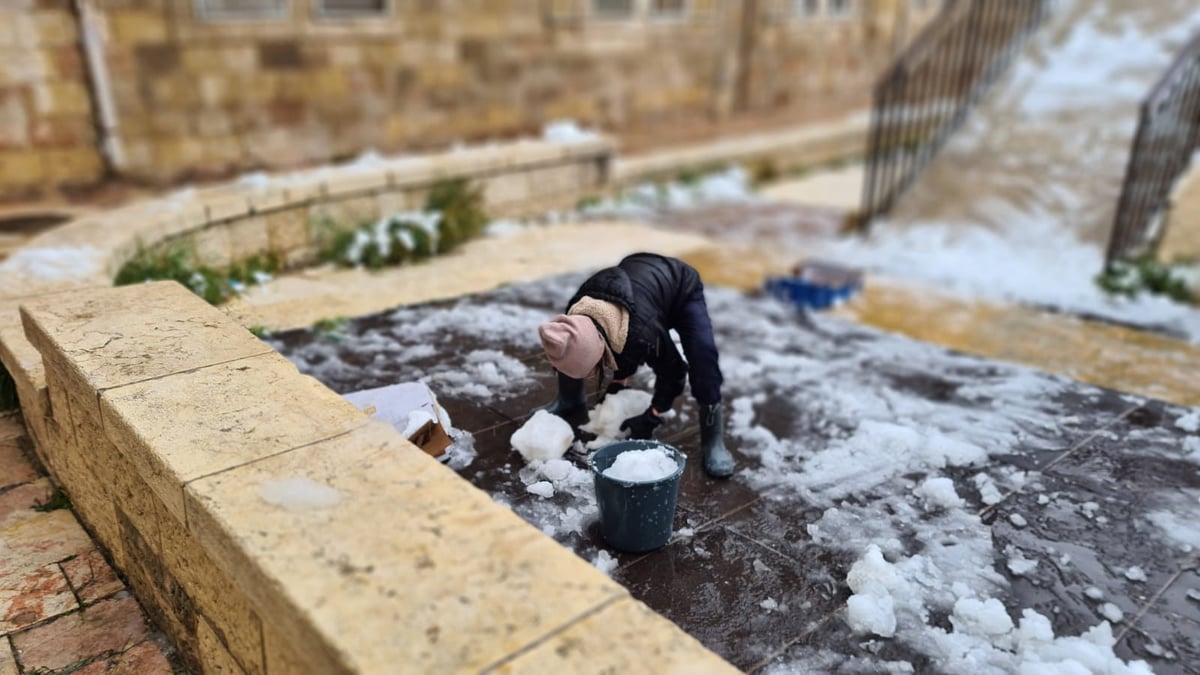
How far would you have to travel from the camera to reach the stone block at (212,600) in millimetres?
2199

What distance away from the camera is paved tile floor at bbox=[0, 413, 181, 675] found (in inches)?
106

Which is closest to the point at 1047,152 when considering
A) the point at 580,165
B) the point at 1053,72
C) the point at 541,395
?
the point at 1053,72

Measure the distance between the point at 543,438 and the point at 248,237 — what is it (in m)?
3.58

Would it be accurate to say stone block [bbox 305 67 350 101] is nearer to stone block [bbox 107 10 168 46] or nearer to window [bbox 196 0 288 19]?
window [bbox 196 0 288 19]

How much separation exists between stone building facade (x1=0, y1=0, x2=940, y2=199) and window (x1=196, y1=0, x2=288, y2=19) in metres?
0.01

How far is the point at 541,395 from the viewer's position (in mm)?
4359

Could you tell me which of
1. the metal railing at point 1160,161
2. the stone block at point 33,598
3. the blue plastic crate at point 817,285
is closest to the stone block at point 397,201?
the blue plastic crate at point 817,285

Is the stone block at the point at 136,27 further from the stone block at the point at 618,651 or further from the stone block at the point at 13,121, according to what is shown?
the stone block at the point at 618,651

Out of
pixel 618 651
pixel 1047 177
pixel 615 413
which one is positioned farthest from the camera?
pixel 1047 177

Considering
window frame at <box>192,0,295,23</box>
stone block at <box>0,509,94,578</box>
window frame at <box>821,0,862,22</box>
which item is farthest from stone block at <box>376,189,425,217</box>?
window frame at <box>821,0,862,22</box>

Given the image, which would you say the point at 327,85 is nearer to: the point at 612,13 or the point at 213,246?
the point at 213,246

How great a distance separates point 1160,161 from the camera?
22.9ft

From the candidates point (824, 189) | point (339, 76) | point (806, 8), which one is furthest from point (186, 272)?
point (806, 8)

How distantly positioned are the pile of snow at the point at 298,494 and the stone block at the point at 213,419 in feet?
0.60
